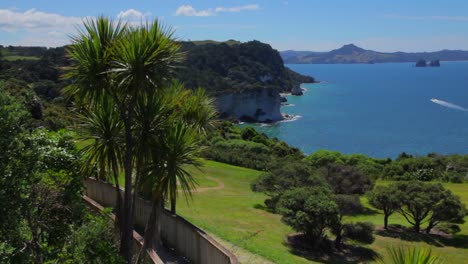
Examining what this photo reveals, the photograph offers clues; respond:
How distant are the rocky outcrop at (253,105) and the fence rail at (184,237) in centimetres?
12197

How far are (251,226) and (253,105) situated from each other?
396 feet

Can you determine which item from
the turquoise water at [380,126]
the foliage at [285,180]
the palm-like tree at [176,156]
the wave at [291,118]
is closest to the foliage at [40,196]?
the palm-like tree at [176,156]

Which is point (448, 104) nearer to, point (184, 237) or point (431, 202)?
point (431, 202)

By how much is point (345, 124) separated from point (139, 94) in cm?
12511

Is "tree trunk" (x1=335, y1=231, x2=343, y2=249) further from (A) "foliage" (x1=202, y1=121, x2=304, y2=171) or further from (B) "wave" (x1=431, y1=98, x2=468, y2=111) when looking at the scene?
(B) "wave" (x1=431, y1=98, x2=468, y2=111)

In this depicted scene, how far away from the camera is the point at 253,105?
14062 cm

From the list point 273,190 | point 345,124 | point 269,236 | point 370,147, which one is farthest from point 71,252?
point 345,124

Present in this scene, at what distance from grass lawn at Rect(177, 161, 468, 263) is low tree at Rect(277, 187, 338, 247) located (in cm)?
111

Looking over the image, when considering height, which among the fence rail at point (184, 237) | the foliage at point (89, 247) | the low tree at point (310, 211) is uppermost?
the foliage at point (89, 247)

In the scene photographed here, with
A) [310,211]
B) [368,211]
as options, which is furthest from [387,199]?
[310,211]

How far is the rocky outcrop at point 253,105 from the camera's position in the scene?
13777 cm

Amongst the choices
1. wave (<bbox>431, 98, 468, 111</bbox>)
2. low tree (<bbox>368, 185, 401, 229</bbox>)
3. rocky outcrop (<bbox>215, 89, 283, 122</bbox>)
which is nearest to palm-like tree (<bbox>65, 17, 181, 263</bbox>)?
low tree (<bbox>368, 185, 401, 229</bbox>)

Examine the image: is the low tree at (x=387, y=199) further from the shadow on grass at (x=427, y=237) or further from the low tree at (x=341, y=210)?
the low tree at (x=341, y=210)

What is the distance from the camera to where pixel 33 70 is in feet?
279
